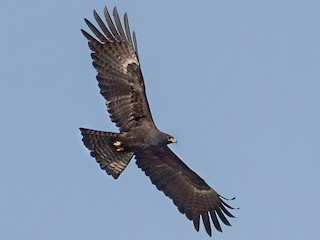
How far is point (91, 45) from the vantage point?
1065 inches

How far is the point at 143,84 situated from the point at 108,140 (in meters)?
1.62

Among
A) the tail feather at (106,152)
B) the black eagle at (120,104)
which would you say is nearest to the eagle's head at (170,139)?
the black eagle at (120,104)

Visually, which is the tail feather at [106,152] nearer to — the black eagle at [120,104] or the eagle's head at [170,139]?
the black eagle at [120,104]

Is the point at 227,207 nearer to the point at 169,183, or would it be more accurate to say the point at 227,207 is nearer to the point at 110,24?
the point at 169,183

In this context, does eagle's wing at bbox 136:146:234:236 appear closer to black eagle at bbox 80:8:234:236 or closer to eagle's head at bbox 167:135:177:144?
black eagle at bbox 80:8:234:236

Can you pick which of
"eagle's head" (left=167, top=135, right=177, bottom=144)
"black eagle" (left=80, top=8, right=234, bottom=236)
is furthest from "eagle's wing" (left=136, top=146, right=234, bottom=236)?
"eagle's head" (left=167, top=135, right=177, bottom=144)

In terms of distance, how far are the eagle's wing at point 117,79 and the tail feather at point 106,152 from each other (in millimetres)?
495

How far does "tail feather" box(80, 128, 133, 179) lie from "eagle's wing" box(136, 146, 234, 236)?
1.74 feet

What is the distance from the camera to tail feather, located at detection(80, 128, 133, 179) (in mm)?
27141

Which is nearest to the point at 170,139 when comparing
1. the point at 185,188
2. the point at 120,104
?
the point at 120,104

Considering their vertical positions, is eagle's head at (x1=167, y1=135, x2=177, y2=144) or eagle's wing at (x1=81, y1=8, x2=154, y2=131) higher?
eagle's wing at (x1=81, y1=8, x2=154, y2=131)

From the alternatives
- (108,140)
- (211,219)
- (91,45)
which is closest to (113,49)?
(91,45)

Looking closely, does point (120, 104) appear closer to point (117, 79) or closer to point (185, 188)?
point (117, 79)

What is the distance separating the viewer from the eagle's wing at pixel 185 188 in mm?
28266
